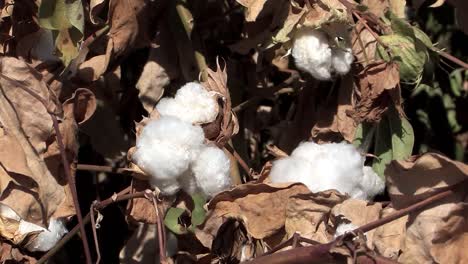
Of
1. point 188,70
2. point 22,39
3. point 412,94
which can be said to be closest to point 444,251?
point 188,70

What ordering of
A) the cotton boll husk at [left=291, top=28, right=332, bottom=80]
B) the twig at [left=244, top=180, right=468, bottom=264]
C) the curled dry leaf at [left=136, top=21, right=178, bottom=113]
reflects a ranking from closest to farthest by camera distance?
the twig at [left=244, top=180, right=468, bottom=264] < the cotton boll husk at [left=291, top=28, right=332, bottom=80] < the curled dry leaf at [left=136, top=21, right=178, bottom=113]

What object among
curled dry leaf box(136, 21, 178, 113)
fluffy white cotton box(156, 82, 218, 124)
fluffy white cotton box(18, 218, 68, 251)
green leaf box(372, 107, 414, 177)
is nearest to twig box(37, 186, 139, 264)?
fluffy white cotton box(18, 218, 68, 251)

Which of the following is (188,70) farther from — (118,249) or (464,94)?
(464,94)

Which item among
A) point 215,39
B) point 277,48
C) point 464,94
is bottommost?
point 464,94

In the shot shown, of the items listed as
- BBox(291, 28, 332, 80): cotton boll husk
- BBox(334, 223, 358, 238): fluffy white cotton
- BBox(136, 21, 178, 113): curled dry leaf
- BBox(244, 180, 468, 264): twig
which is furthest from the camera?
BBox(136, 21, 178, 113): curled dry leaf

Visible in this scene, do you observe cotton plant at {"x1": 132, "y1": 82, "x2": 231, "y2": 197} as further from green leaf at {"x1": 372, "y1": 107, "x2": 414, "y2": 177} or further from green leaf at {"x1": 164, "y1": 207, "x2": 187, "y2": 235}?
green leaf at {"x1": 372, "y1": 107, "x2": 414, "y2": 177}

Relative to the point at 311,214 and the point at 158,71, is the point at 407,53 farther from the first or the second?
the point at 158,71

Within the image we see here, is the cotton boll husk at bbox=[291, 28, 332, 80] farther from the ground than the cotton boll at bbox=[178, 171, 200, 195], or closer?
farther from the ground
